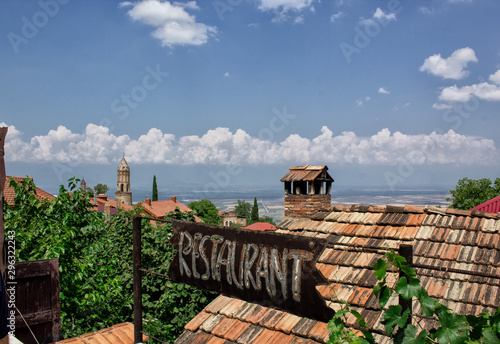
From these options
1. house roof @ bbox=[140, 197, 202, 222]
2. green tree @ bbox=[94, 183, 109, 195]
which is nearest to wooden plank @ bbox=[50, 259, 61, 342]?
house roof @ bbox=[140, 197, 202, 222]

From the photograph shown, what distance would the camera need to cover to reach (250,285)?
2.99 m

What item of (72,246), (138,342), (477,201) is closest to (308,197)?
(72,246)

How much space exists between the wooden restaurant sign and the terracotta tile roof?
3.83ft

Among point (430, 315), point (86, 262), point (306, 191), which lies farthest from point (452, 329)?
point (306, 191)

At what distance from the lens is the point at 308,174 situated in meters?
10.9

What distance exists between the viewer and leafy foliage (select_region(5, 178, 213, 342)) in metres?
7.06

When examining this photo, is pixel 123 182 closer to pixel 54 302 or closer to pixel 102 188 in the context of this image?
pixel 102 188

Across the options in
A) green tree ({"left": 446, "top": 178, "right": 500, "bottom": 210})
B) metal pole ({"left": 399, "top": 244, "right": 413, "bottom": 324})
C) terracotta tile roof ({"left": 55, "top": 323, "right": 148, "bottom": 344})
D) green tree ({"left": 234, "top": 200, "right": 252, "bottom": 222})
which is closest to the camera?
metal pole ({"left": 399, "top": 244, "right": 413, "bottom": 324})

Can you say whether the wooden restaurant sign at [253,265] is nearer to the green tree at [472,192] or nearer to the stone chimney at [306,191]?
the stone chimney at [306,191]

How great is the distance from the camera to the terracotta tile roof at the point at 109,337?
3900mm

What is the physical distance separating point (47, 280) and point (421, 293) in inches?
147

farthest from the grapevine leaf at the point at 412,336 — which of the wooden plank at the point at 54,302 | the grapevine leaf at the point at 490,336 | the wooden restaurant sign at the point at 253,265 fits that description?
the wooden plank at the point at 54,302

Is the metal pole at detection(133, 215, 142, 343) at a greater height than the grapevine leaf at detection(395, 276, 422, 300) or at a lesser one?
lesser

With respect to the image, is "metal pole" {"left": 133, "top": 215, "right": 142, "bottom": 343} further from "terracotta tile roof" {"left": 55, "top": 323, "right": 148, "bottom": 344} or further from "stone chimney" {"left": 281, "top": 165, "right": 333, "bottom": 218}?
"stone chimney" {"left": 281, "top": 165, "right": 333, "bottom": 218}
